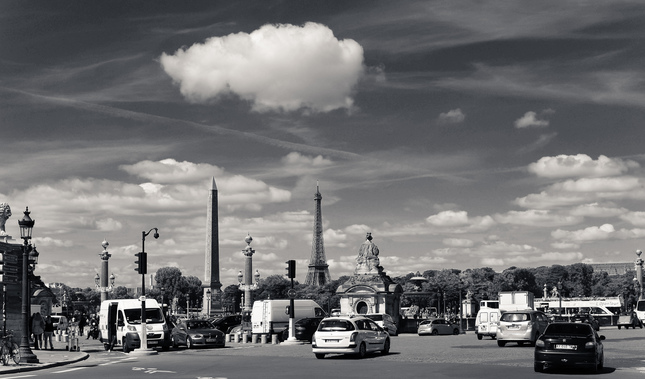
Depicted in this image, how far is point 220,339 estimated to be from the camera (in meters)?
41.5

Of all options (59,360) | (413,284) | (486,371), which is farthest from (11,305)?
(413,284)

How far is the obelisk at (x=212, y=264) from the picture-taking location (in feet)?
341

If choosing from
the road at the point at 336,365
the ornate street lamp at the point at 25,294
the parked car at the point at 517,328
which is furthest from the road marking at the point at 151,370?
the parked car at the point at 517,328

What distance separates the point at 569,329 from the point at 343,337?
8.69 m

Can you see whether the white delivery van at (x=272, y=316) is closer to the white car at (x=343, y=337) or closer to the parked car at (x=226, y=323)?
the parked car at (x=226, y=323)

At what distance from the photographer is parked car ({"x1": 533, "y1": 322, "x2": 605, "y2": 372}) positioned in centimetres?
2342

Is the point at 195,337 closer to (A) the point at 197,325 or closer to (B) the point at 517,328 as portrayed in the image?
(A) the point at 197,325

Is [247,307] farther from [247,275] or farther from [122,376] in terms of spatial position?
[122,376]

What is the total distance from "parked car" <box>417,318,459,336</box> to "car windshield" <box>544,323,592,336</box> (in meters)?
32.7

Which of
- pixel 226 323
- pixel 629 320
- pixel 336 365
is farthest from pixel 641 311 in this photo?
pixel 336 365

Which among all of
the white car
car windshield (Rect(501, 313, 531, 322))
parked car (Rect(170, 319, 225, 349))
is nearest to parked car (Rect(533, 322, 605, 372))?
the white car

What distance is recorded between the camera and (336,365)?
26844 mm

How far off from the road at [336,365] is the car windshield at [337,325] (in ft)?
3.49

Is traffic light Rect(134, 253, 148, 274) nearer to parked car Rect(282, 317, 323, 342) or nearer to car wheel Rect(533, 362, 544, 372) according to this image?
parked car Rect(282, 317, 323, 342)
